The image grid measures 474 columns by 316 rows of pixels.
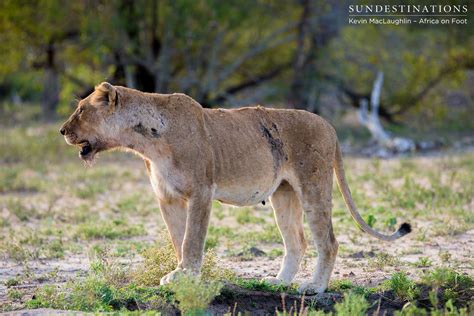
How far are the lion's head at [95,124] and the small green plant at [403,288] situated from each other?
2.16m

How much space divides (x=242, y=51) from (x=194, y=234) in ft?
41.1

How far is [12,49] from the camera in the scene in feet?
55.6

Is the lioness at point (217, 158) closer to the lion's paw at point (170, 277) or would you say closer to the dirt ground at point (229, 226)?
the lion's paw at point (170, 277)

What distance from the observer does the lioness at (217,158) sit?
570 cm

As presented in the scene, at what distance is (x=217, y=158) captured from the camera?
5926 mm

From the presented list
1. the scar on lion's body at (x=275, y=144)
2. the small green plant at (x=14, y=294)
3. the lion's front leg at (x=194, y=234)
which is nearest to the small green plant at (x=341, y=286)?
the scar on lion's body at (x=275, y=144)

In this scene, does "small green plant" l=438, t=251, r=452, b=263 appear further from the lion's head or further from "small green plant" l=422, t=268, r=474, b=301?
the lion's head

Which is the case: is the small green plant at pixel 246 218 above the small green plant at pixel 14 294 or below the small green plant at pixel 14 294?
above

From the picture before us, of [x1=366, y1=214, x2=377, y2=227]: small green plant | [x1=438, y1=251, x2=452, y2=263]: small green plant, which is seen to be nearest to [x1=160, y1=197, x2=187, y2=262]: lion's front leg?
[x1=438, y1=251, x2=452, y2=263]: small green plant

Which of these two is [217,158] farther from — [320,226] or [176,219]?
[320,226]

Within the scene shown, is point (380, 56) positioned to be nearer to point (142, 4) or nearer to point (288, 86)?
point (288, 86)

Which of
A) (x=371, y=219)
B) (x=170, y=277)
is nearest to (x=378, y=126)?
(x=371, y=219)

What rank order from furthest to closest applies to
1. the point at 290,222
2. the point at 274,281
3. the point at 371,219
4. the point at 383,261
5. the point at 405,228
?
the point at 371,219 → the point at 383,261 → the point at 290,222 → the point at 274,281 → the point at 405,228

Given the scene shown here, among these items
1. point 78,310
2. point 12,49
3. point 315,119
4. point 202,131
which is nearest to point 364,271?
point 315,119
